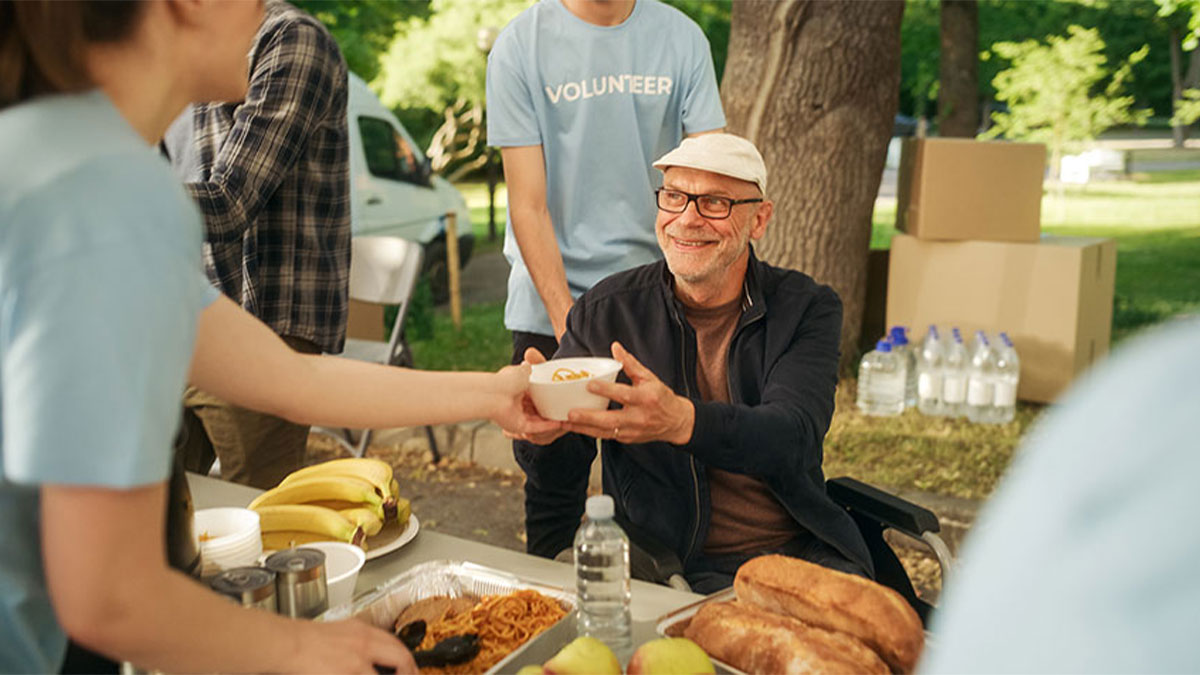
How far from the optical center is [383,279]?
546 centimetres

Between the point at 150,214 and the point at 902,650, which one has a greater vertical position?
the point at 150,214

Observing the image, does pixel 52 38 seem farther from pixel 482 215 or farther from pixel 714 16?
pixel 482 215

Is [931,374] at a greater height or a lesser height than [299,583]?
lesser

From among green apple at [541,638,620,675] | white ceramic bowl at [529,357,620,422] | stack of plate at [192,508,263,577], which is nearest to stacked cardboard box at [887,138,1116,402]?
white ceramic bowl at [529,357,620,422]

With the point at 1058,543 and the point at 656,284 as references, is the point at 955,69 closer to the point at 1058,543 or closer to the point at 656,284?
the point at 656,284

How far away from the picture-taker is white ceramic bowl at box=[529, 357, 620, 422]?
202cm

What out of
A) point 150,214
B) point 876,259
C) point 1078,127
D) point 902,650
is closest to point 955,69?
point 876,259

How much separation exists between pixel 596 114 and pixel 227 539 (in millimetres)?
1909

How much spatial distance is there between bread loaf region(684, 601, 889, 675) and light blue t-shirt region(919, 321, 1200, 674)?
974mm

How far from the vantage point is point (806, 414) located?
8.12 feet

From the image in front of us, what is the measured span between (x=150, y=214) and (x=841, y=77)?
551 centimetres

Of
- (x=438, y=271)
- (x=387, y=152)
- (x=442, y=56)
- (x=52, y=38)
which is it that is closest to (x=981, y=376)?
(x=52, y=38)

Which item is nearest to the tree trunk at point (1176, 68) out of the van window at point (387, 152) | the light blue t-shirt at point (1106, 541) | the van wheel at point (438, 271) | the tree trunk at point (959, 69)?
the tree trunk at point (959, 69)

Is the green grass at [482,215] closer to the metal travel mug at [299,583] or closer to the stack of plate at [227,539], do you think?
the stack of plate at [227,539]
